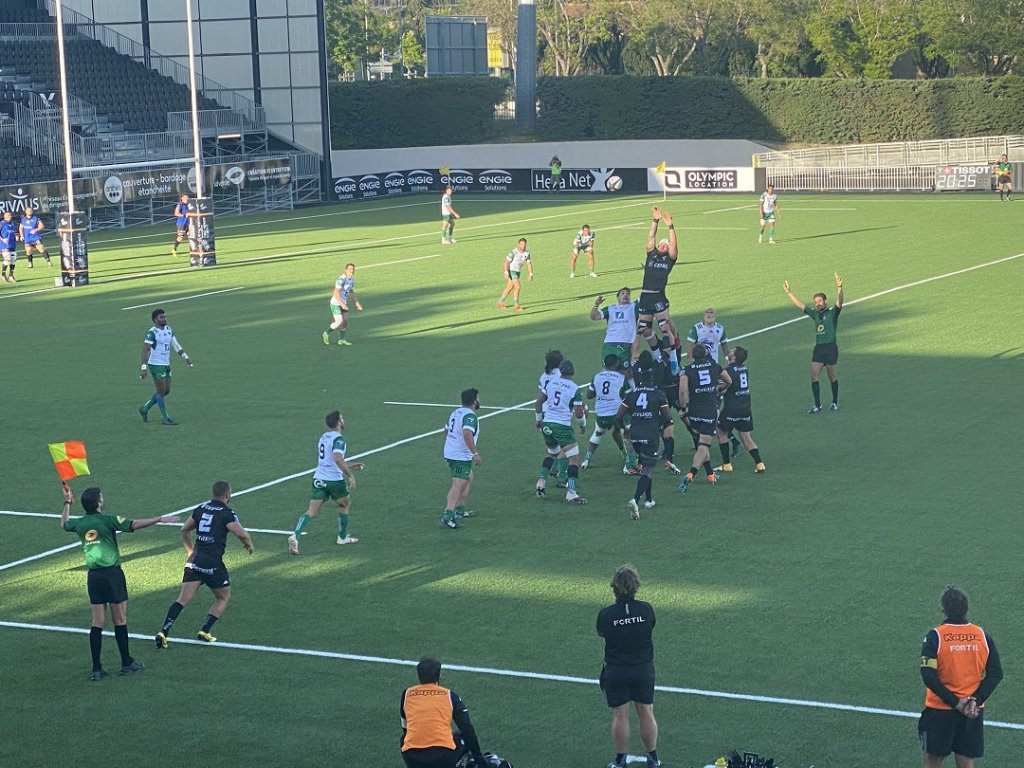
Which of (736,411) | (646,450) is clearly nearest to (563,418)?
(646,450)

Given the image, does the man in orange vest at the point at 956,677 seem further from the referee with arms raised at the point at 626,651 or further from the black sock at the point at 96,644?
the black sock at the point at 96,644

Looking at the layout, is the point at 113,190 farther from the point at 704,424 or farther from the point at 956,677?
the point at 956,677

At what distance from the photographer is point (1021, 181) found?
67625 mm

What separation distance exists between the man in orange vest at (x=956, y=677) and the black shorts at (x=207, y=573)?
23.2 ft

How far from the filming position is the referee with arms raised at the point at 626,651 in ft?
35.3

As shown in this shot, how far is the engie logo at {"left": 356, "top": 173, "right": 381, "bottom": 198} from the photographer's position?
73188 millimetres

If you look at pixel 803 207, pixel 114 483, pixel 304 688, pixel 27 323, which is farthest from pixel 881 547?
pixel 803 207

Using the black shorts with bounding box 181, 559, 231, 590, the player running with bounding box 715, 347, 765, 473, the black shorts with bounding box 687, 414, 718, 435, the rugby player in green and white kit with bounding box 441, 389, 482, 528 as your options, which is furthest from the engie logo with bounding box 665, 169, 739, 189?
the black shorts with bounding box 181, 559, 231, 590

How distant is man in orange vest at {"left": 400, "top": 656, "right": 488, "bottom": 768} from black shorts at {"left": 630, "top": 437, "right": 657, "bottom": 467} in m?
8.38

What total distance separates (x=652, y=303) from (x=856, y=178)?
4713cm

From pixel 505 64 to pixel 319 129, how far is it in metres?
56.8

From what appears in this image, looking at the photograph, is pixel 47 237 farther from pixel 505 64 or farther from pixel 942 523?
pixel 505 64

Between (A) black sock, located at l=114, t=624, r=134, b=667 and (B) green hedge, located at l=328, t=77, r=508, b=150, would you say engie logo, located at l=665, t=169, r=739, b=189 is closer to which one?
(B) green hedge, located at l=328, t=77, r=508, b=150

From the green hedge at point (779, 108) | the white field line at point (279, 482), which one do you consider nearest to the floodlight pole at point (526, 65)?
the green hedge at point (779, 108)
